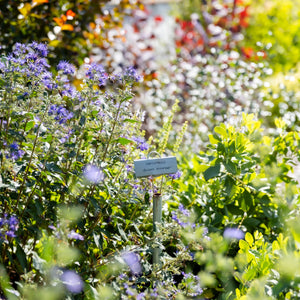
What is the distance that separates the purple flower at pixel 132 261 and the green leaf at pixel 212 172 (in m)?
0.58

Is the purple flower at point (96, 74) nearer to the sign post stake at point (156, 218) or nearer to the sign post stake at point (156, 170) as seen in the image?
the sign post stake at point (156, 170)

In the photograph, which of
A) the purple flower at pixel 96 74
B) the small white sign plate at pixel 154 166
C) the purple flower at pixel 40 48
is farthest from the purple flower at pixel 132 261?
the purple flower at pixel 40 48

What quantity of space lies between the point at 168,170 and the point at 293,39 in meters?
6.67

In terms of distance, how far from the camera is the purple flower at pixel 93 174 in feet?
5.53

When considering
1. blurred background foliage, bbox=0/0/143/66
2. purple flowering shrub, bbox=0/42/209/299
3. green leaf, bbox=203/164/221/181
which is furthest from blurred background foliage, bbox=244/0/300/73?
purple flowering shrub, bbox=0/42/209/299

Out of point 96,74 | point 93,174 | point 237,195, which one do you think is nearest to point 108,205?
point 93,174

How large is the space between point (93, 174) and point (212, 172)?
713mm

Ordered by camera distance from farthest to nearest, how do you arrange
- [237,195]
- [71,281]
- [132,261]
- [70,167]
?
[237,195] → [70,167] → [132,261] → [71,281]

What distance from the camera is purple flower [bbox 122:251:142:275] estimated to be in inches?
66.0

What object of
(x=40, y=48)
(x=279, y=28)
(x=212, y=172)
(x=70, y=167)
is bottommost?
(x=212, y=172)

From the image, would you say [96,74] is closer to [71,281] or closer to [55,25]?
[71,281]

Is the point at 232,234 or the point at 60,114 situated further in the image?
the point at 232,234

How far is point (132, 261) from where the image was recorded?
1.68m

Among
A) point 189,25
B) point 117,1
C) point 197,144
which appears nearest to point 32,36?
point 117,1
